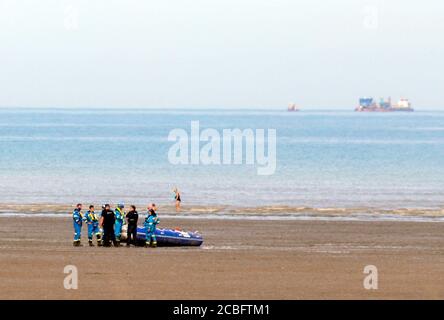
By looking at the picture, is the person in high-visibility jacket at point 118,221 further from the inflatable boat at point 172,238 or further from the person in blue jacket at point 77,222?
the person in blue jacket at point 77,222

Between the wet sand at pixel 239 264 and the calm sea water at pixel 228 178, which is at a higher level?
the calm sea water at pixel 228 178

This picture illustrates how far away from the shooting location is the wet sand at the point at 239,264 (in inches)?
928

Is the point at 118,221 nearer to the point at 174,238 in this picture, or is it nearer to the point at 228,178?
the point at 174,238

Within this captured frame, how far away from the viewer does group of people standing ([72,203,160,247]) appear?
31.5m

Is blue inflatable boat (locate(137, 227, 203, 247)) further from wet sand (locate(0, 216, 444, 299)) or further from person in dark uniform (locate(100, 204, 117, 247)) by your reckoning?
person in dark uniform (locate(100, 204, 117, 247))

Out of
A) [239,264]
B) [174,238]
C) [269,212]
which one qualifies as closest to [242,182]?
[269,212]

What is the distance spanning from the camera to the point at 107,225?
3156 cm

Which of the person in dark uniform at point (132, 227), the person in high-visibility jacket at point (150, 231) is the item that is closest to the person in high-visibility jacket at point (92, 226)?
the person in dark uniform at point (132, 227)

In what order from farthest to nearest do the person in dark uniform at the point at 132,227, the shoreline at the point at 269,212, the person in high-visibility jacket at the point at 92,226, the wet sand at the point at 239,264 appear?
the shoreline at the point at 269,212
the person in high-visibility jacket at the point at 92,226
the person in dark uniform at the point at 132,227
the wet sand at the point at 239,264

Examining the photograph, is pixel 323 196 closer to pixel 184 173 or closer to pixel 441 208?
pixel 441 208

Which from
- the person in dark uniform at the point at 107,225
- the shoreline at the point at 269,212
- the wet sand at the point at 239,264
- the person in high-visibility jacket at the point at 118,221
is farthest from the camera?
the shoreline at the point at 269,212

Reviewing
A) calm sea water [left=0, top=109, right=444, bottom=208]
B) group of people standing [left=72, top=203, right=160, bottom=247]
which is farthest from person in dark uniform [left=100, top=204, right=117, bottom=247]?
calm sea water [left=0, top=109, right=444, bottom=208]
